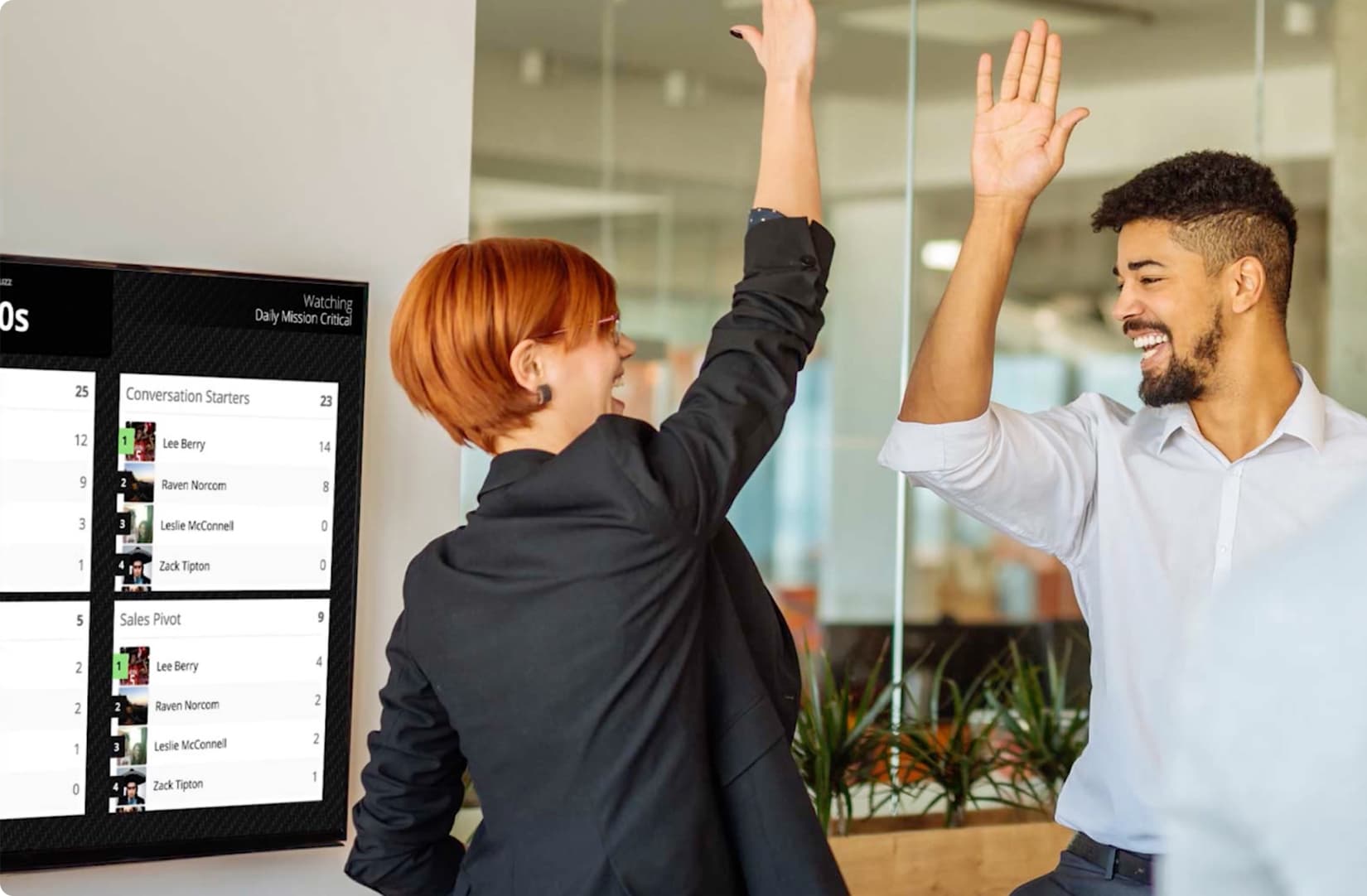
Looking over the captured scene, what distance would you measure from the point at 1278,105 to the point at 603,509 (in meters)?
5.75

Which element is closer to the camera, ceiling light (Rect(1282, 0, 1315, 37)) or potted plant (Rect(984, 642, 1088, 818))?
potted plant (Rect(984, 642, 1088, 818))

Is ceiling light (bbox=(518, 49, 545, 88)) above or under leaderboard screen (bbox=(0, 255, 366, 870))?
above

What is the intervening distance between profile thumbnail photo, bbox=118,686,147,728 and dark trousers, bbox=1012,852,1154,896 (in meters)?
1.48

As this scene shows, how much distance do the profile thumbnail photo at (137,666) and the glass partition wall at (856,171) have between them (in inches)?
102

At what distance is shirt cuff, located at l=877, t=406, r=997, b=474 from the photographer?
211 centimetres

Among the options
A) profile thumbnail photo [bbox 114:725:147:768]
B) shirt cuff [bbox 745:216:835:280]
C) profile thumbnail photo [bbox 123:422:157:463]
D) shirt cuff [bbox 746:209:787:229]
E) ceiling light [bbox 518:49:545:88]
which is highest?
ceiling light [bbox 518:49:545:88]

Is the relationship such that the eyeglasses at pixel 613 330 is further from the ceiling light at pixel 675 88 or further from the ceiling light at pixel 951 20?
the ceiling light at pixel 951 20

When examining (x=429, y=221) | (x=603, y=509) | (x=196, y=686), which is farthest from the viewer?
(x=429, y=221)

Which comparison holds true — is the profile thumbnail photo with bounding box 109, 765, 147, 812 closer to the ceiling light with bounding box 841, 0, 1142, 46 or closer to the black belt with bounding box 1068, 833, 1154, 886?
the black belt with bounding box 1068, 833, 1154, 886

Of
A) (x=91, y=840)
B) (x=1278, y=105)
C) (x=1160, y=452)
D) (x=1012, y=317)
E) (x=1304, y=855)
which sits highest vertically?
(x=1278, y=105)

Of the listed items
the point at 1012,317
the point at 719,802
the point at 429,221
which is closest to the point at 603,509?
the point at 719,802

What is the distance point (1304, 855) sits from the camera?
502 mm

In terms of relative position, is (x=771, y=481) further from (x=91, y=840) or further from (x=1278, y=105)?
(x=91, y=840)

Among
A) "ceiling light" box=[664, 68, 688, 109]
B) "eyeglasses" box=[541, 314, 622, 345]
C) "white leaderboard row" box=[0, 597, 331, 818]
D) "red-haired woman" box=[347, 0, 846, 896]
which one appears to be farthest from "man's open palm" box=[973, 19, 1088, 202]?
"ceiling light" box=[664, 68, 688, 109]
